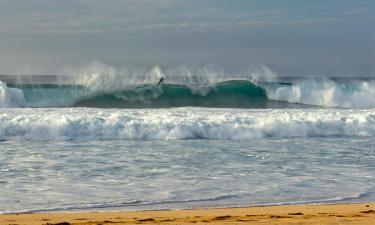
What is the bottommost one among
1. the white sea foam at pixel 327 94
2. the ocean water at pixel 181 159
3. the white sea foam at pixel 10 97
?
the ocean water at pixel 181 159

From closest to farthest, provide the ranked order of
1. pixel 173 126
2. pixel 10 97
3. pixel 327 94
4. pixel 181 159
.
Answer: pixel 181 159 < pixel 173 126 < pixel 10 97 < pixel 327 94

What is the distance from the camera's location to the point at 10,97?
2652 centimetres

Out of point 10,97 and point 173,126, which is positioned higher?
point 10,97

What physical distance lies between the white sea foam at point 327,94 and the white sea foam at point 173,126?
44.2ft

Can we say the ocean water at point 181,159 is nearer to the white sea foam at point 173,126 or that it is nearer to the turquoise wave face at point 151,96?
the white sea foam at point 173,126

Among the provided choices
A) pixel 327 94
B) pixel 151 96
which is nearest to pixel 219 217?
pixel 151 96

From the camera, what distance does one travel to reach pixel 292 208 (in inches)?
264

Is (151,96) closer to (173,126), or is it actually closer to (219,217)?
(173,126)

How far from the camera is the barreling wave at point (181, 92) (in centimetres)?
2778

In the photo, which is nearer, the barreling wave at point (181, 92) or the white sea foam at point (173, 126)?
the white sea foam at point (173, 126)

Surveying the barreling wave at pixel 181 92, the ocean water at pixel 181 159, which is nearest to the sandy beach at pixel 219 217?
the ocean water at pixel 181 159

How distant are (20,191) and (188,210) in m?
2.10

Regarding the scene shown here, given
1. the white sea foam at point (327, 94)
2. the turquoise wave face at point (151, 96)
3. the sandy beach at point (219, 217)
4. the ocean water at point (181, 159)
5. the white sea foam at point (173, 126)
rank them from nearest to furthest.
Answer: the sandy beach at point (219, 217), the ocean water at point (181, 159), the white sea foam at point (173, 126), the turquoise wave face at point (151, 96), the white sea foam at point (327, 94)

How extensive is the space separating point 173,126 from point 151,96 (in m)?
13.6
